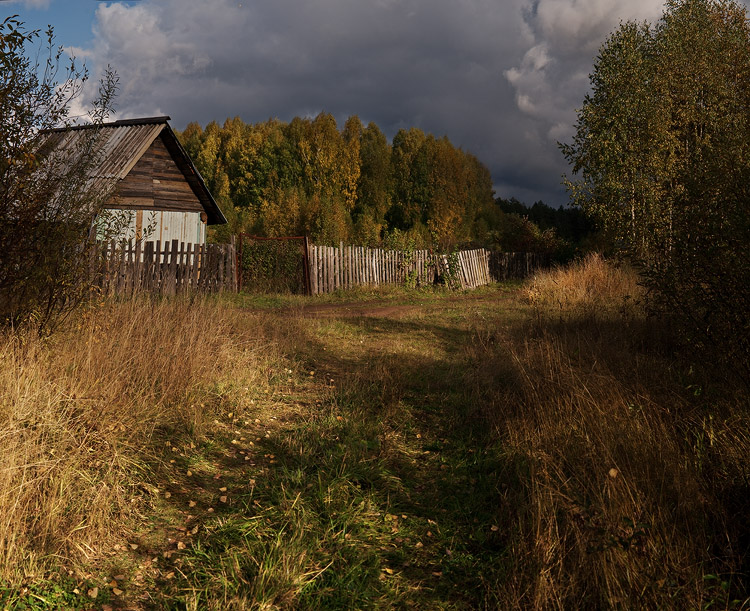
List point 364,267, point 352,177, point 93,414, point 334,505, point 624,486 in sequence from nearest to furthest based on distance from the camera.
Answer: point 624,486 < point 334,505 < point 93,414 < point 364,267 < point 352,177

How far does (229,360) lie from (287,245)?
10.6 meters

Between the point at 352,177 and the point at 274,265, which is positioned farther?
the point at 352,177

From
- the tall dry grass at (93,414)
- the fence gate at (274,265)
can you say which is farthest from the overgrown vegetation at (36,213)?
the fence gate at (274,265)

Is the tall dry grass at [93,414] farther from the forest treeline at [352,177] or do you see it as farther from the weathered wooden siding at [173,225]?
the forest treeline at [352,177]

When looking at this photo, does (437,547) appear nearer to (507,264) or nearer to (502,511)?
(502,511)

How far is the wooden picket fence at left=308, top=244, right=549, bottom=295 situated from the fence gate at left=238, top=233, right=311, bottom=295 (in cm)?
37

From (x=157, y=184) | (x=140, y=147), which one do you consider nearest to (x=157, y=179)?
(x=157, y=184)

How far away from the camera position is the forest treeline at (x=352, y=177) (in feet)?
151

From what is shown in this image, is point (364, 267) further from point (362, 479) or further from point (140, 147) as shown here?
point (362, 479)

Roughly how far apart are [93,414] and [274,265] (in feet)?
41.8

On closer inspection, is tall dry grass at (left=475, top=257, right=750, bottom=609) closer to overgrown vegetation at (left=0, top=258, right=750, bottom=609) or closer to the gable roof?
overgrown vegetation at (left=0, top=258, right=750, bottom=609)

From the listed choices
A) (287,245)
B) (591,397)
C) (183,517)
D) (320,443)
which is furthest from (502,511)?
(287,245)

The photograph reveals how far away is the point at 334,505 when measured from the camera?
3.71 m

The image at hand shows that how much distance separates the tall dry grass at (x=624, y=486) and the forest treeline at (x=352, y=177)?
123 ft
